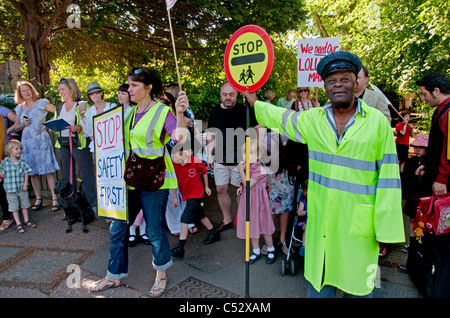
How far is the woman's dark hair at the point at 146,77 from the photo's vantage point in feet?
10.5

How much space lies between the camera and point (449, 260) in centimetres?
291

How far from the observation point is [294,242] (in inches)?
158

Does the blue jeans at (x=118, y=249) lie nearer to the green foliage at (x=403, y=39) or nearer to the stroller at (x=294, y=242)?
the stroller at (x=294, y=242)

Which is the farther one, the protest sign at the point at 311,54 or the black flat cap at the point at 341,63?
the protest sign at the point at 311,54

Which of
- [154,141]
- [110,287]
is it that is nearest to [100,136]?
[154,141]

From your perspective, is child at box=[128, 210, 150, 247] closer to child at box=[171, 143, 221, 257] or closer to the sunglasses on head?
child at box=[171, 143, 221, 257]

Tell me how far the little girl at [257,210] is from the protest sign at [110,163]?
1.46 metres

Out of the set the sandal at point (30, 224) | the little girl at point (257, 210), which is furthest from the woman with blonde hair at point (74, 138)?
the little girl at point (257, 210)

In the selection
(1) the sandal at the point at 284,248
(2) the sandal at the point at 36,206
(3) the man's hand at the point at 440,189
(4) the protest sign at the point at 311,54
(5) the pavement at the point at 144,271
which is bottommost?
A: (5) the pavement at the point at 144,271

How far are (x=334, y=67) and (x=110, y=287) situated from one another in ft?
9.68

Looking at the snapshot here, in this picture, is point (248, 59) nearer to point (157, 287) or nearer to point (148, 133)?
point (148, 133)

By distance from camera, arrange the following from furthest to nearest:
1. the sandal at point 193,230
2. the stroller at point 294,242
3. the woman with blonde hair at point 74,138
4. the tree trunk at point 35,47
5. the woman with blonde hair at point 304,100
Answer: the tree trunk at point 35,47, the woman with blonde hair at point 304,100, the woman with blonde hair at point 74,138, the sandal at point 193,230, the stroller at point 294,242

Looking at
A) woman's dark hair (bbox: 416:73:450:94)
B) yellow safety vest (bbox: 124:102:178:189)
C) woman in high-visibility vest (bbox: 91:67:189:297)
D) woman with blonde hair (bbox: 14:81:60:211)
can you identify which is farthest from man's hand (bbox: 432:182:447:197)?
woman with blonde hair (bbox: 14:81:60:211)
